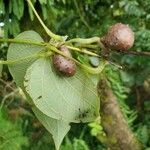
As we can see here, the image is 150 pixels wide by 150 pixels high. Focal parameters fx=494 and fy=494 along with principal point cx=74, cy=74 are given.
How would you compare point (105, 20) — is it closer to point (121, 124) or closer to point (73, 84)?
point (121, 124)

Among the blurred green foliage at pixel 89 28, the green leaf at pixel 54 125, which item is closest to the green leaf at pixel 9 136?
the blurred green foliage at pixel 89 28

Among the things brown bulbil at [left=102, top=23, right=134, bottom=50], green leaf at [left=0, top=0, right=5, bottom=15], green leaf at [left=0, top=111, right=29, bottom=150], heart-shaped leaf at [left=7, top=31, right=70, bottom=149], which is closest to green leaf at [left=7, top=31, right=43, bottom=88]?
heart-shaped leaf at [left=7, top=31, right=70, bottom=149]

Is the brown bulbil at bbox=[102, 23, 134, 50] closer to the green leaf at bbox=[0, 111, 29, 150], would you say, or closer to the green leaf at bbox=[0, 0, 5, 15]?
the green leaf at bbox=[0, 0, 5, 15]

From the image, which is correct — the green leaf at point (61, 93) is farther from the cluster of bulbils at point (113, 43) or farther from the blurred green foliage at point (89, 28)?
the blurred green foliage at point (89, 28)

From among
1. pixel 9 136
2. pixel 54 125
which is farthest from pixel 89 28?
pixel 54 125

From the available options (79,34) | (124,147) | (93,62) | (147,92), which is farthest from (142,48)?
(147,92)

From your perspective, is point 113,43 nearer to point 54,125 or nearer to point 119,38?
point 119,38

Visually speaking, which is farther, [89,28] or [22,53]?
[89,28]
